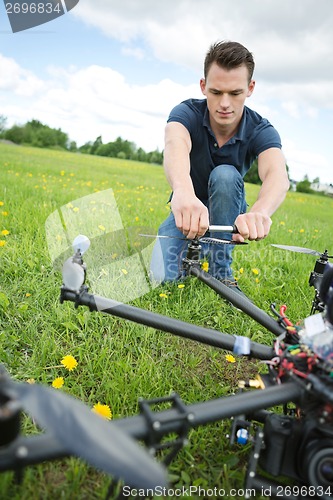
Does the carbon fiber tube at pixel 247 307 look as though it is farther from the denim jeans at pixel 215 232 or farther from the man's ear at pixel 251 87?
the man's ear at pixel 251 87

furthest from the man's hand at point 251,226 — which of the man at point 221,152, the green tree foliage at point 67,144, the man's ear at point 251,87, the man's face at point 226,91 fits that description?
the green tree foliage at point 67,144

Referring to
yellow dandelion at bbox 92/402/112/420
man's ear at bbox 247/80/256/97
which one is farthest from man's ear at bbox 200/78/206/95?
yellow dandelion at bbox 92/402/112/420

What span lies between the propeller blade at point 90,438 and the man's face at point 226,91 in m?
3.05

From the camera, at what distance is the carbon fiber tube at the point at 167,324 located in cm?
196

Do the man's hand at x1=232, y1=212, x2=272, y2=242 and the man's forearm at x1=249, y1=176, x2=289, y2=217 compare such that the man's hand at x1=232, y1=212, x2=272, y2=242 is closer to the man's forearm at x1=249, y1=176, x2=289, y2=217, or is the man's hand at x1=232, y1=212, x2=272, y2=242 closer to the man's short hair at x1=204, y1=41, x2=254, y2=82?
the man's forearm at x1=249, y1=176, x2=289, y2=217

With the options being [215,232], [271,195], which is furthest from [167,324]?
[215,232]

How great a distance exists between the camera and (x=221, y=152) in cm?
423

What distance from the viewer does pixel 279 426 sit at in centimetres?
177

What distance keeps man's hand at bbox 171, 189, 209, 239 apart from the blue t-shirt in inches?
58.2

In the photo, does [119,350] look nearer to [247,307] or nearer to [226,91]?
[247,307]

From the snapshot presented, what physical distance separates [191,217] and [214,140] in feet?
5.88

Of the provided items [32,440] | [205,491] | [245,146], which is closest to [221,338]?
[205,491]

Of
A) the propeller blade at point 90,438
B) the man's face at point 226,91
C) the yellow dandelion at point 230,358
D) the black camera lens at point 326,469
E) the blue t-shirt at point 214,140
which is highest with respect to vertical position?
the man's face at point 226,91

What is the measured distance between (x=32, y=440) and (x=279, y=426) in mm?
1031
